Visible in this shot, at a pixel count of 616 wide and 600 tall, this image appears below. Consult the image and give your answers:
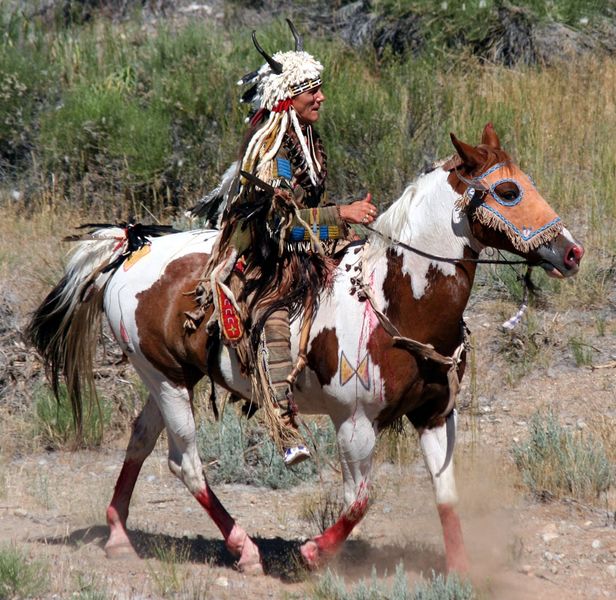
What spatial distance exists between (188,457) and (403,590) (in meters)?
1.51

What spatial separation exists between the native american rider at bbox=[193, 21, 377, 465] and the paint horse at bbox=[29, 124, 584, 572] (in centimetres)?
13

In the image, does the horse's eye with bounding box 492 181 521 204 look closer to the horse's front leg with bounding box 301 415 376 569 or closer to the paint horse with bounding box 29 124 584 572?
the paint horse with bounding box 29 124 584 572

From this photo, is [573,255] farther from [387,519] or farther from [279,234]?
[387,519]

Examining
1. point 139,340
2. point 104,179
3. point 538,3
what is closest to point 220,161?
point 104,179

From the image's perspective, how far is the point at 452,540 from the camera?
220 inches

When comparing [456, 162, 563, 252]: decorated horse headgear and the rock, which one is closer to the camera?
[456, 162, 563, 252]: decorated horse headgear

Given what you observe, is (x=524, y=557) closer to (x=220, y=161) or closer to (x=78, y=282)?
(x=78, y=282)

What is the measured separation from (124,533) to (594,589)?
8.34ft

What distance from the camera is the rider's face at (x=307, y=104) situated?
561cm

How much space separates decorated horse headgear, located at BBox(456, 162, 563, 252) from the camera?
199 inches

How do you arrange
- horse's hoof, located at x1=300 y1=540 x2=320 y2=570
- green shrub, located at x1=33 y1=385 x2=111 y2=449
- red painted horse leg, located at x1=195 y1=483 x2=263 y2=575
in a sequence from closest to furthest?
horse's hoof, located at x1=300 y1=540 x2=320 y2=570
red painted horse leg, located at x1=195 y1=483 x2=263 y2=575
green shrub, located at x1=33 y1=385 x2=111 y2=449

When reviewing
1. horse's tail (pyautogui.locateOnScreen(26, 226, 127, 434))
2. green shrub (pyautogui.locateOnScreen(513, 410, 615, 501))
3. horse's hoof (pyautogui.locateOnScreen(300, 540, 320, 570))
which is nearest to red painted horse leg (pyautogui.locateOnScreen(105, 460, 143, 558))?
horse's tail (pyautogui.locateOnScreen(26, 226, 127, 434))

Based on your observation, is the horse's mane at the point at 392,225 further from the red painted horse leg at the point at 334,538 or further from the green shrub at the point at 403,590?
the green shrub at the point at 403,590

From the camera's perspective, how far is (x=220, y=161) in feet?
37.2
